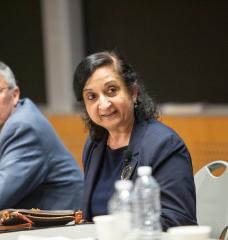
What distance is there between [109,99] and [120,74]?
0.15 m

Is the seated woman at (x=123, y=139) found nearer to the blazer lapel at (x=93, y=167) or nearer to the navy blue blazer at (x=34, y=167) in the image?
the blazer lapel at (x=93, y=167)

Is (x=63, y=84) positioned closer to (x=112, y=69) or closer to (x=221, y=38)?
(x=221, y=38)

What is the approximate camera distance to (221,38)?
5.92 meters

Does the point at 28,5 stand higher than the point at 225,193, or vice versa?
the point at 28,5

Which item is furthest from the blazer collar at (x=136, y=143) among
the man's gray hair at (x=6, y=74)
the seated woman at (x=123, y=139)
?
the man's gray hair at (x=6, y=74)

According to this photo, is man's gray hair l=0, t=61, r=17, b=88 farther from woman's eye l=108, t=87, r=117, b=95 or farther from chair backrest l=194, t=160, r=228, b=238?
chair backrest l=194, t=160, r=228, b=238

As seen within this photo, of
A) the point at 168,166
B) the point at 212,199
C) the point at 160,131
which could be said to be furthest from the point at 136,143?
the point at 212,199

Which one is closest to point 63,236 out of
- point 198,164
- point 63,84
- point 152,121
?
point 152,121

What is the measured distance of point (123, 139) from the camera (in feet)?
11.0

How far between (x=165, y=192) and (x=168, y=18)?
3.48m

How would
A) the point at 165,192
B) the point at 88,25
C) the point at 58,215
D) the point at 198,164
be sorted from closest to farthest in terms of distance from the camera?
the point at 165,192 → the point at 58,215 → the point at 198,164 → the point at 88,25

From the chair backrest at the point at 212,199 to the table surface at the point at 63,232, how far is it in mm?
628

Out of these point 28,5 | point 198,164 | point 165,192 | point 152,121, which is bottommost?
point 198,164

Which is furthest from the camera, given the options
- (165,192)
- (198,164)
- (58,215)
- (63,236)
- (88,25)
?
(88,25)
